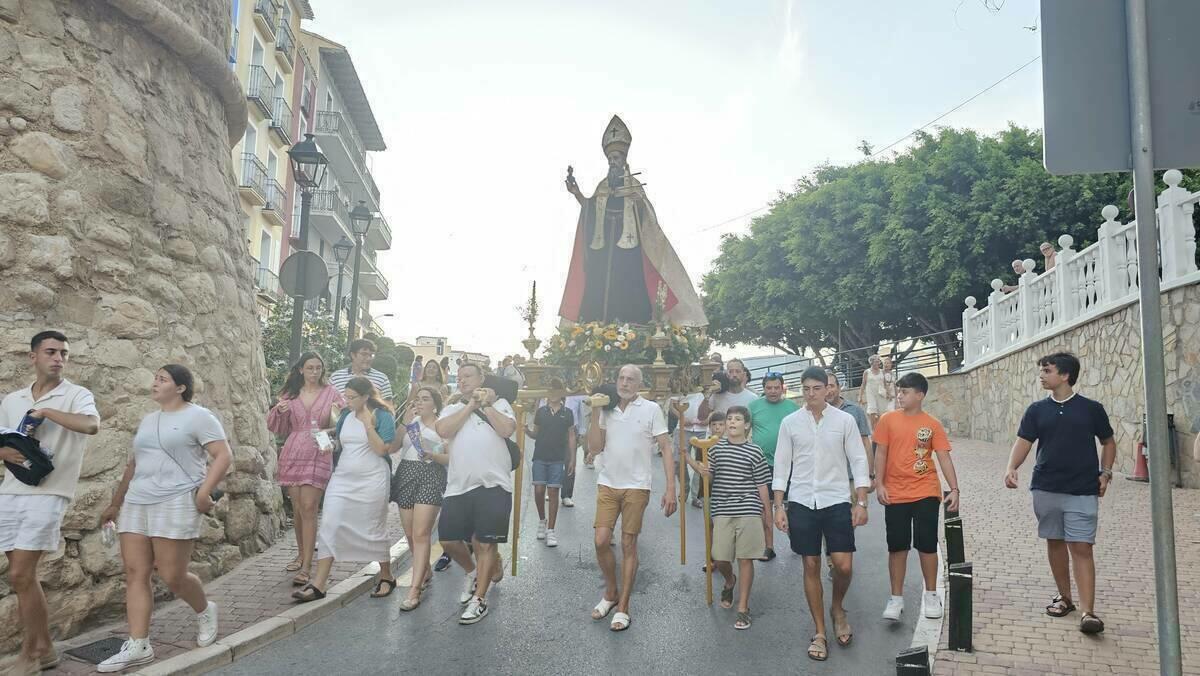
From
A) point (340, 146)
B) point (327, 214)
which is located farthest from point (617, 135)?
point (340, 146)

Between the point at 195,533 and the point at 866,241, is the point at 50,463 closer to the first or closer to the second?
the point at 195,533

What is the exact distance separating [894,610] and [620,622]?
1.95m

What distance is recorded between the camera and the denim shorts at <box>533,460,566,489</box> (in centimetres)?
869

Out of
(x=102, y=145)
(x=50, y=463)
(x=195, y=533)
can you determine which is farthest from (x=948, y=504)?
(x=102, y=145)

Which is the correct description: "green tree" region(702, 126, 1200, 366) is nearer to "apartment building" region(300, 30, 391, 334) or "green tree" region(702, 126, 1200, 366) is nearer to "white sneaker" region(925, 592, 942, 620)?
"apartment building" region(300, 30, 391, 334)

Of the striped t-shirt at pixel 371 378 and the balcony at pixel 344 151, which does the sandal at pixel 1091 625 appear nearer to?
the striped t-shirt at pixel 371 378

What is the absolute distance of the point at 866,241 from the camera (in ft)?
95.4

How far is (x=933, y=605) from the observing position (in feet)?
18.8

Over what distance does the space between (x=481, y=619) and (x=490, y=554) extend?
46cm

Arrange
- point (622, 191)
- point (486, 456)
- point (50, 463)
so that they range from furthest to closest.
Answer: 1. point (622, 191)
2. point (486, 456)
3. point (50, 463)

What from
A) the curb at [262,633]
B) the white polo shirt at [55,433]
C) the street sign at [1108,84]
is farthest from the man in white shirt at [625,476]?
the street sign at [1108,84]

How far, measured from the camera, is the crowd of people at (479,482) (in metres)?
4.77

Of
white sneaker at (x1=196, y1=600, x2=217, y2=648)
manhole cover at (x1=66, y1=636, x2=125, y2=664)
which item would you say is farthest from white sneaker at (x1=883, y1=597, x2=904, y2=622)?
manhole cover at (x1=66, y1=636, x2=125, y2=664)

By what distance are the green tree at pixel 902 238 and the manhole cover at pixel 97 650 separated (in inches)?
825
